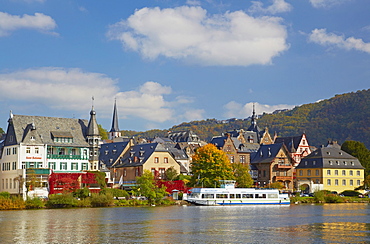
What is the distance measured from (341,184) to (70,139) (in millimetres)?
61989

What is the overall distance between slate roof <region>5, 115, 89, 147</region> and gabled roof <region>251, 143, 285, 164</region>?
155ft

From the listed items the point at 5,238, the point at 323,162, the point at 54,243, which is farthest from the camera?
the point at 323,162

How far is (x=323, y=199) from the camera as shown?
110875mm

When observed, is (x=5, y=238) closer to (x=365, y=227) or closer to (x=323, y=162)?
(x=365, y=227)

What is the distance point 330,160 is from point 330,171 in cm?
251

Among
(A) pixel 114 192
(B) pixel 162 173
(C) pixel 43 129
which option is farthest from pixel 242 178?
(C) pixel 43 129

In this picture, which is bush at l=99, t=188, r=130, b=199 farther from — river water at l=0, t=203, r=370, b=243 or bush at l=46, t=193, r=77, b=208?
river water at l=0, t=203, r=370, b=243

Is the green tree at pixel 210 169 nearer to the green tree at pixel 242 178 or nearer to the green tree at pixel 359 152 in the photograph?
the green tree at pixel 242 178

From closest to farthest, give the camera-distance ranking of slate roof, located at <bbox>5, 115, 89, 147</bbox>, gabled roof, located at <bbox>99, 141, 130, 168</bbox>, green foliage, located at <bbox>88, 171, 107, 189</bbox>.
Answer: slate roof, located at <bbox>5, 115, 89, 147</bbox> < green foliage, located at <bbox>88, 171, 107, 189</bbox> < gabled roof, located at <bbox>99, 141, 130, 168</bbox>

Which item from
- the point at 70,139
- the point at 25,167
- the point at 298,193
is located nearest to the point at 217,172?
the point at 298,193

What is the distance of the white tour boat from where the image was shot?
96.8 meters

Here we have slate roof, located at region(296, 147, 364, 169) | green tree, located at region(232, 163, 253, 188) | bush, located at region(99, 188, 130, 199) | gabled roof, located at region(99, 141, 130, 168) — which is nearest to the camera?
bush, located at region(99, 188, 130, 199)

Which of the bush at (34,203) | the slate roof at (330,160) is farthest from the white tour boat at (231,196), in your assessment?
the slate roof at (330,160)

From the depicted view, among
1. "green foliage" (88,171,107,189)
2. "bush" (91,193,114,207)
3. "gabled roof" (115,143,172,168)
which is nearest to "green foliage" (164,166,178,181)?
"gabled roof" (115,143,172,168)
